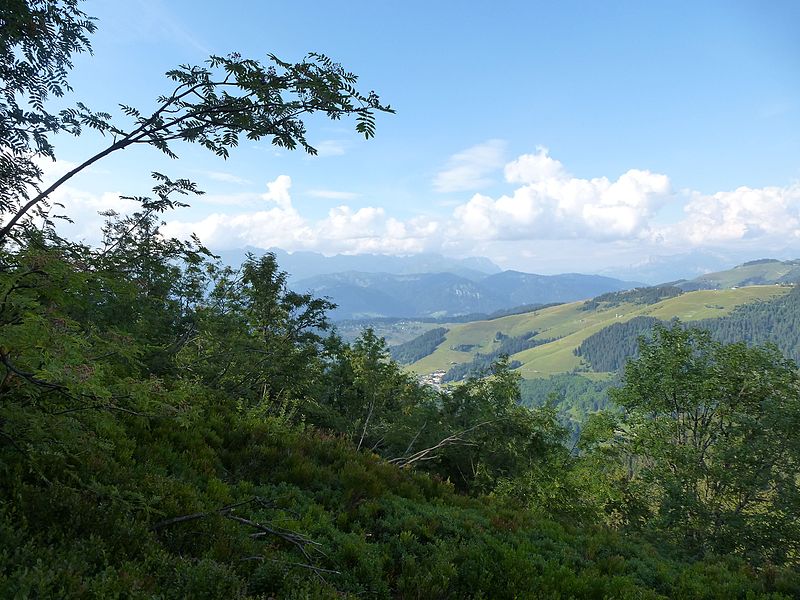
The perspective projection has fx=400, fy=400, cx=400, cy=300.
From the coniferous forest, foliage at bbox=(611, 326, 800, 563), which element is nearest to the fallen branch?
the coniferous forest

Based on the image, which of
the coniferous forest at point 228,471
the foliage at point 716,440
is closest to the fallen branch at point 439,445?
the coniferous forest at point 228,471

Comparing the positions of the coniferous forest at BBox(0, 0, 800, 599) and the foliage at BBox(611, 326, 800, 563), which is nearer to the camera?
the coniferous forest at BBox(0, 0, 800, 599)

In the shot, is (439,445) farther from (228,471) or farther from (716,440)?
(716,440)

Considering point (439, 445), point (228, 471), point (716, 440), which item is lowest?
point (716, 440)

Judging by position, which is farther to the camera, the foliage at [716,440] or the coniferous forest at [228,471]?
the foliage at [716,440]

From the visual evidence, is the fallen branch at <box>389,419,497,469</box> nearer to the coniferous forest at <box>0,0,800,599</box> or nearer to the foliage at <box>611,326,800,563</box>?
the coniferous forest at <box>0,0,800,599</box>

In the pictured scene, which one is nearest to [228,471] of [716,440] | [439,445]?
[439,445]

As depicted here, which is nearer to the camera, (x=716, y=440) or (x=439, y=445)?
(x=439, y=445)

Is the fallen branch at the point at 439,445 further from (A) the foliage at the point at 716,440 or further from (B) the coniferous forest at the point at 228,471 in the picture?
(A) the foliage at the point at 716,440

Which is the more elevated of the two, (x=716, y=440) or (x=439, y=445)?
(x=439, y=445)

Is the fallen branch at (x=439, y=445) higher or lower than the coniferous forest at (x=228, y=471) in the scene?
lower

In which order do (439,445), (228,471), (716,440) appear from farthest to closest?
(716,440)
(439,445)
(228,471)

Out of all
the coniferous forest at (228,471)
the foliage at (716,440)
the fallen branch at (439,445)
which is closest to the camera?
the coniferous forest at (228,471)

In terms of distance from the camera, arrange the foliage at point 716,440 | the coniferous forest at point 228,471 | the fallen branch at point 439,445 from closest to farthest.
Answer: the coniferous forest at point 228,471 < the foliage at point 716,440 < the fallen branch at point 439,445
